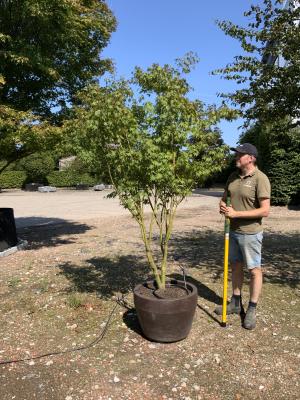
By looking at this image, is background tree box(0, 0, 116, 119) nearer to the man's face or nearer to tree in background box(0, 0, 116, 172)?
tree in background box(0, 0, 116, 172)

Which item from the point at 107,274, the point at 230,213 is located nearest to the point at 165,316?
the point at 230,213

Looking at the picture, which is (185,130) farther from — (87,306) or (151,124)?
(87,306)

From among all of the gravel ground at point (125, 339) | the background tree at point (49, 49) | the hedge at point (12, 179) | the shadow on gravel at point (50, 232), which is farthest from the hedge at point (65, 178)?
the gravel ground at point (125, 339)

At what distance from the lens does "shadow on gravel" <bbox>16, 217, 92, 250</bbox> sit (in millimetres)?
10695

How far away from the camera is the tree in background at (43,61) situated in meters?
7.82

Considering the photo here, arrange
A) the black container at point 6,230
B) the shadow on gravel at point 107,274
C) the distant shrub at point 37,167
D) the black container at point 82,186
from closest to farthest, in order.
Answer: the shadow on gravel at point 107,274
the black container at point 6,230
the distant shrub at point 37,167
the black container at point 82,186

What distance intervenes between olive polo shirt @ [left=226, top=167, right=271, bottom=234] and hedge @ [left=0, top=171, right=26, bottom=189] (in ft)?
115

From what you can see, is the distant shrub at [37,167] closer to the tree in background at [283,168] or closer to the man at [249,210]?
the tree in background at [283,168]

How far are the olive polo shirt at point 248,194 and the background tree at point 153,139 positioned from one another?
321mm

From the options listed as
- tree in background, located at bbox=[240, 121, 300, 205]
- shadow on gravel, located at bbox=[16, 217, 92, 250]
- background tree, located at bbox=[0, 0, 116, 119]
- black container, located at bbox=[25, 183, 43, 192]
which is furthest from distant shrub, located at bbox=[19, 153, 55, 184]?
background tree, located at bbox=[0, 0, 116, 119]

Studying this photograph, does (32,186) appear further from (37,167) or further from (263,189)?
(263,189)

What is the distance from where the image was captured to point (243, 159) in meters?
4.54

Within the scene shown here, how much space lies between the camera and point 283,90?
20.2 ft

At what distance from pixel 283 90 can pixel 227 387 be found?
431cm
